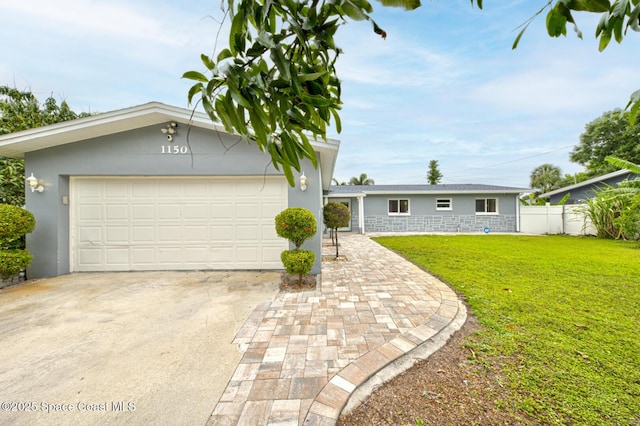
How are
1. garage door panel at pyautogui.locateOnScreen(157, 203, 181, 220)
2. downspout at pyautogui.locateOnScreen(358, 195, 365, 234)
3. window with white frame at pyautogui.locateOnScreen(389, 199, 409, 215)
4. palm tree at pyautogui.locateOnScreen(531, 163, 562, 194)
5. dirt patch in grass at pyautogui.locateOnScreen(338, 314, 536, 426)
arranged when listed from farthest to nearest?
palm tree at pyautogui.locateOnScreen(531, 163, 562, 194), window with white frame at pyautogui.locateOnScreen(389, 199, 409, 215), downspout at pyautogui.locateOnScreen(358, 195, 365, 234), garage door panel at pyautogui.locateOnScreen(157, 203, 181, 220), dirt patch in grass at pyautogui.locateOnScreen(338, 314, 536, 426)

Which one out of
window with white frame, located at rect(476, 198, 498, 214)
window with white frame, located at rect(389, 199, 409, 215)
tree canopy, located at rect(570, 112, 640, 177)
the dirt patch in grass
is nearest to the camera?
the dirt patch in grass

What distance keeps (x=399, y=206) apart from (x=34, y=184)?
596 inches

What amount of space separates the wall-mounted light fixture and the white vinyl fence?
697 inches

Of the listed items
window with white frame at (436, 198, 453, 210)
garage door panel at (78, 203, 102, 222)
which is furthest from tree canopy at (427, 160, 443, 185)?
garage door panel at (78, 203, 102, 222)

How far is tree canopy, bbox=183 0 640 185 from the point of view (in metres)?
0.77

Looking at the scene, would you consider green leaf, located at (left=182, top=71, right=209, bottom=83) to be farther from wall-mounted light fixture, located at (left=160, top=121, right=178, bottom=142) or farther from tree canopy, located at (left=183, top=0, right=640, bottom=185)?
wall-mounted light fixture, located at (left=160, top=121, right=178, bottom=142)

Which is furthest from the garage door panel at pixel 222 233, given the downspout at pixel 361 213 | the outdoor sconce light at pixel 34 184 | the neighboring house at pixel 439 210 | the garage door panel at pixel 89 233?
→ the downspout at pixel 361 213

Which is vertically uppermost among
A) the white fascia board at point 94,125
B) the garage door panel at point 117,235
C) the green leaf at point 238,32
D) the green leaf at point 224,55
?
the white fascia board at point 94,125

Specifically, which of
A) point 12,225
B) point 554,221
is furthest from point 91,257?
point 554,221

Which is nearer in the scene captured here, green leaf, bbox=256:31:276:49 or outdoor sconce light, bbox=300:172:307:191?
green leaf, bbox=256:31:276:49

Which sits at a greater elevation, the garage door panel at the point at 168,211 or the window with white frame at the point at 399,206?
the window with white frame at the point at 399,206

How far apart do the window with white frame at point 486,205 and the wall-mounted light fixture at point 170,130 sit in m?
16.2

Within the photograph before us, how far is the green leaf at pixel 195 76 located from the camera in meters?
0.80

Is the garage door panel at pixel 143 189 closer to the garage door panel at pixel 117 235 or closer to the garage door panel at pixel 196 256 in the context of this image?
the garage door panel at pixel 117 235
